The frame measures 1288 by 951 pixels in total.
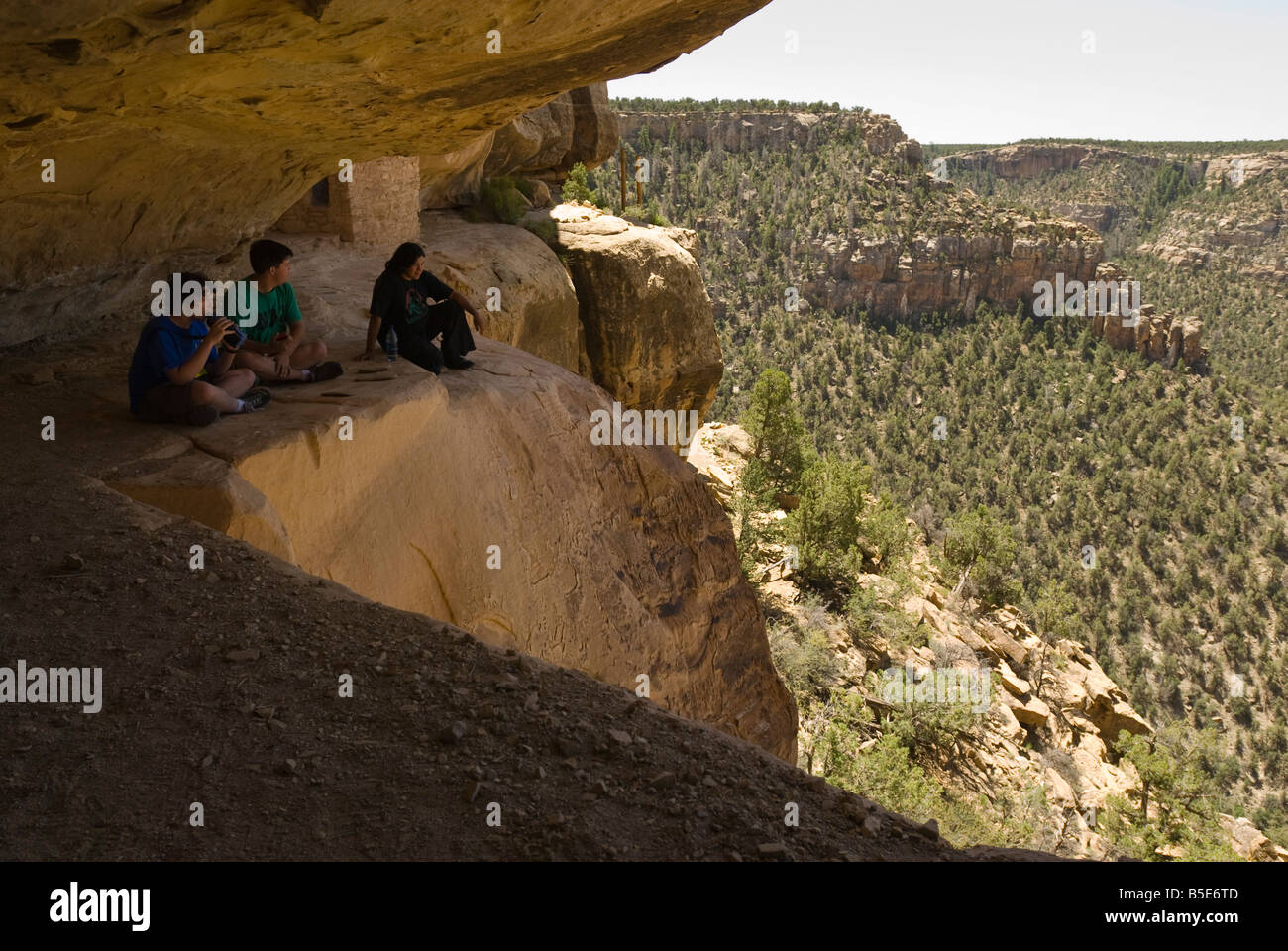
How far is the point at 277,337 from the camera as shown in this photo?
6738mm

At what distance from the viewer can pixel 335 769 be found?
3102 mm

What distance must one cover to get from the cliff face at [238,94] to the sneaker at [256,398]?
164 centimetres

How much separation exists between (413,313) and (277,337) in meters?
0.99

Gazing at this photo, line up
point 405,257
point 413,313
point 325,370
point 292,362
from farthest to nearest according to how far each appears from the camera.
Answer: point 413,313 → point 405,257 → point 292,362 → point 325,370

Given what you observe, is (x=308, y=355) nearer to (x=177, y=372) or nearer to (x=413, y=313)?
(x=413, y=313)

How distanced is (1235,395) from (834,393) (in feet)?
73.7

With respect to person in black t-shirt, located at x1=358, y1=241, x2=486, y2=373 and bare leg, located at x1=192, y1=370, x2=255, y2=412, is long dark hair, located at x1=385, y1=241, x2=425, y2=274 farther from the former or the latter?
bare leg, located at x1=192, y1=370, x2=255, y2=412

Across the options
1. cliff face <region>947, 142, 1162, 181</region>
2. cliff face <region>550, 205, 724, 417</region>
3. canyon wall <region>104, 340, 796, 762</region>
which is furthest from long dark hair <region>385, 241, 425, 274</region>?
cliff face <region>947, 142, 1162, 181</region>

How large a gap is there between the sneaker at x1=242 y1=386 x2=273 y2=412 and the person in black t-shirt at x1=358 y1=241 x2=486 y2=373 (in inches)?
48.6

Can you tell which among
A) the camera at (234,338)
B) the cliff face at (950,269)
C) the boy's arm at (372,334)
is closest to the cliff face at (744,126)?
the cliff face at (950,269)

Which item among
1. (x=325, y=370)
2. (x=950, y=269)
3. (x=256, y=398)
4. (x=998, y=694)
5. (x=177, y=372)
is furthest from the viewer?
(x=950, y=269)

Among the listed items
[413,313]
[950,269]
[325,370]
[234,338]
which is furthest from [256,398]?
[950,269]

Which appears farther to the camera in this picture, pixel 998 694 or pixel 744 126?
pixel 744 126
